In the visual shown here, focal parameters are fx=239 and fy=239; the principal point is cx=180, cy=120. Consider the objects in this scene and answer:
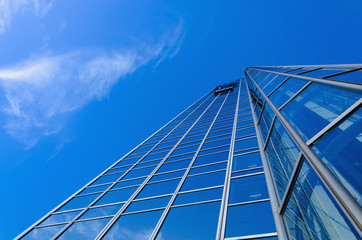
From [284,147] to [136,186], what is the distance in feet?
22.0

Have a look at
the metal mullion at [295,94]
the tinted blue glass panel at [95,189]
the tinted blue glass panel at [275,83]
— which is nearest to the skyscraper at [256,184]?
the metal mullion at [295,94]

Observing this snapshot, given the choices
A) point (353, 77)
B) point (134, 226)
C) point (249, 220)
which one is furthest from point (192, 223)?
point (353, 77)

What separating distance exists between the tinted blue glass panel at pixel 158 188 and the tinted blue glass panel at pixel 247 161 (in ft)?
7.97

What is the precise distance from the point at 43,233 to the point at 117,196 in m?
2.88

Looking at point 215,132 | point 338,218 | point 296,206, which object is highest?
point 215,132

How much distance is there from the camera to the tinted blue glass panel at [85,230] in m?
7.75

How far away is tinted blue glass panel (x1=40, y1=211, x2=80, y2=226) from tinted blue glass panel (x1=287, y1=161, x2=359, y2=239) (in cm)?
829

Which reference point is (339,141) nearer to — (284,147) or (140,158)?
(284,147)

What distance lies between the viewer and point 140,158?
15.1 meters

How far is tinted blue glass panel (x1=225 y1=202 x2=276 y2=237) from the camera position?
5305mm

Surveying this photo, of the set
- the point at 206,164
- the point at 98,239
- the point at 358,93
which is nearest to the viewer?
the point at 358,93

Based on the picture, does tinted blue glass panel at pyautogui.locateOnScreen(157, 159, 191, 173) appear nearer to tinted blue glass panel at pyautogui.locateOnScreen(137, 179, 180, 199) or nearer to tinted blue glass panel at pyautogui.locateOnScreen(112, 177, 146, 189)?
tinted blue glass panel at pyautogui.locateOnScreen(112, 177, 146, 189)

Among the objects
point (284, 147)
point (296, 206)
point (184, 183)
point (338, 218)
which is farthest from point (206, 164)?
point (338, 218)

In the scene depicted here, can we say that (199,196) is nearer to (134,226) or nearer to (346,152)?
(134,226)
